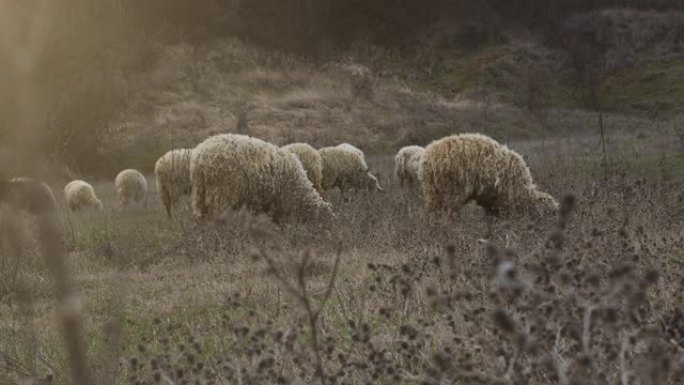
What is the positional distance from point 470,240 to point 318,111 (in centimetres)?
2754

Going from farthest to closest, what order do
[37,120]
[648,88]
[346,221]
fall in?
[648,88]
[346,221]
[37,120]

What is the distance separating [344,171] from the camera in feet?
50.0

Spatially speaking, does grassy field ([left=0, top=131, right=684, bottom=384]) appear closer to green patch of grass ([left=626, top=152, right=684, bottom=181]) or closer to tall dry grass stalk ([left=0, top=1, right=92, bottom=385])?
tall dry grass stalk ([left=0, top=1, right=92, bottom=385])

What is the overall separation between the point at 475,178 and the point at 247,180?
254 cm

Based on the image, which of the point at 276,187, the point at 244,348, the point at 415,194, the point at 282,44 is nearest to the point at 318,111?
the point at 282,44

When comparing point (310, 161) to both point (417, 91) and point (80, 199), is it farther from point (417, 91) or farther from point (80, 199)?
point (417, 91)

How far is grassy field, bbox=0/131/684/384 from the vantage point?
1708 millimetres

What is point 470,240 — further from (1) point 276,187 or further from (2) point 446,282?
(1) point 276,187

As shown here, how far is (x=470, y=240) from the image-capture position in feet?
21.5

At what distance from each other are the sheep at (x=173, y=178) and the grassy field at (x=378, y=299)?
122 centimetres

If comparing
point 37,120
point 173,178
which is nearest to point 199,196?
point 173,178

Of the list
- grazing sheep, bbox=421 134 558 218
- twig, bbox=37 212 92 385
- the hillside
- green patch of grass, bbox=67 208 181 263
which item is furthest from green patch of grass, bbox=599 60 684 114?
twig, bbox=37 212 92 385

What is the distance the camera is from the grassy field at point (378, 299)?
5.60ft

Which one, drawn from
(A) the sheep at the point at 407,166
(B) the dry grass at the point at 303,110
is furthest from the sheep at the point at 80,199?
(B) the dry grass at the point at 303,110
